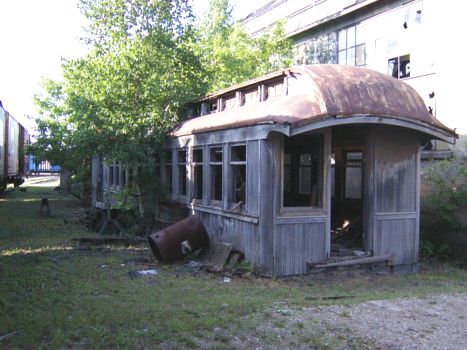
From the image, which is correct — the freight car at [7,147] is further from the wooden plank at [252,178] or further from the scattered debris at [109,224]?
the wooden plank at [252,178]

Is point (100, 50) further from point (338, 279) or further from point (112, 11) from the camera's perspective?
point (338, 279)

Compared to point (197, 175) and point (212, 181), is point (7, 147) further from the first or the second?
point (212, 181)

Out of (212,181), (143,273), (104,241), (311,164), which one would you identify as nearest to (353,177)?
(311,164)

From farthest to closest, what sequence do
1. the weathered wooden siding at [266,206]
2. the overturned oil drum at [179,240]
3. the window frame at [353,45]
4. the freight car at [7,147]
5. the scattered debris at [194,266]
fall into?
1. the freight car at [7,147]
2. the window frame at [353,45]
3. the overturned oil drum at [179,240]
4. the scattered debris at [194,266]
5. the weathered wooden siding at [266,206]

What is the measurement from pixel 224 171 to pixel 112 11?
7428mm

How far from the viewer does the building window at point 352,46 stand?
20703mm

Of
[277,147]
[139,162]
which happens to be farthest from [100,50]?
[277,147]

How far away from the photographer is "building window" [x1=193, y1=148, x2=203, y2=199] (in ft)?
44.5

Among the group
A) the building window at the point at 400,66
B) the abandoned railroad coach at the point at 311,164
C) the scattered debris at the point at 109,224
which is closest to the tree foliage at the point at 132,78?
the scattered debris at the point at 109,224

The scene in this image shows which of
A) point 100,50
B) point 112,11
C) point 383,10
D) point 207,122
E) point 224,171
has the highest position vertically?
point 383,10

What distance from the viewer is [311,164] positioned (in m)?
13.0

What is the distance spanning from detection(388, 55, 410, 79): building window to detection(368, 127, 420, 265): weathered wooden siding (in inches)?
292

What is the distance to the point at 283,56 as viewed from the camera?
79.0ft

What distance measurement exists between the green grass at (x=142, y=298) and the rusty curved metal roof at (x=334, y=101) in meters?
3.25
